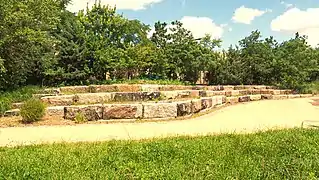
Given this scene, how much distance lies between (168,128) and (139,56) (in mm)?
9507

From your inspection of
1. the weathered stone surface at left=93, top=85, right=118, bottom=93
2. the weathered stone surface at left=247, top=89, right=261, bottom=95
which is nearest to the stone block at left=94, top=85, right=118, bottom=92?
the weathered stone surface at left=93, top=85, right=118, bottom=93

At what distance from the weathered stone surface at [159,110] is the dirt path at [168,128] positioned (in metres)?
0.70

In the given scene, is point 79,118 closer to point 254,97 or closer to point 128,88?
point 128,88

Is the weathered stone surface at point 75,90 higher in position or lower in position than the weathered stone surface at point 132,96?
higher

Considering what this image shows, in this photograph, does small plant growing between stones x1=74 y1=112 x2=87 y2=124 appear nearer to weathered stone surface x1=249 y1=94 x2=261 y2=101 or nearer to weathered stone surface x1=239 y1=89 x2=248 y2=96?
weathered stone surface x1=249 y1=94 x2=261 y2=101

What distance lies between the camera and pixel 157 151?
5359 mm

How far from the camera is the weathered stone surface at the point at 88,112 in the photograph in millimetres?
9375

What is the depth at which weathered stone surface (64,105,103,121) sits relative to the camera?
30.8ft

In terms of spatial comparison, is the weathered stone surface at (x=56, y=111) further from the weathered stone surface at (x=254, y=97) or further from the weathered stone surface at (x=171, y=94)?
the weathered stone surface at (x=254, y=97)

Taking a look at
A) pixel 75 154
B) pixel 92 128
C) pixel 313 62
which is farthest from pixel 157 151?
pixel 313 62

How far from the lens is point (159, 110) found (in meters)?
9.70

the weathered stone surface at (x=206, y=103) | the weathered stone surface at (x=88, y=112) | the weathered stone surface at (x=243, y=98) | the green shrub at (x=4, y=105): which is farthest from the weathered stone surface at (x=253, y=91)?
the green shrub at (x=4, y=105)

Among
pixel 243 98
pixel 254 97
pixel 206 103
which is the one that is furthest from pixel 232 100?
pixel 206 103

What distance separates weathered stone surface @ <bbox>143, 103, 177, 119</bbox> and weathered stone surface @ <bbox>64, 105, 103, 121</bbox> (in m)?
1.18
